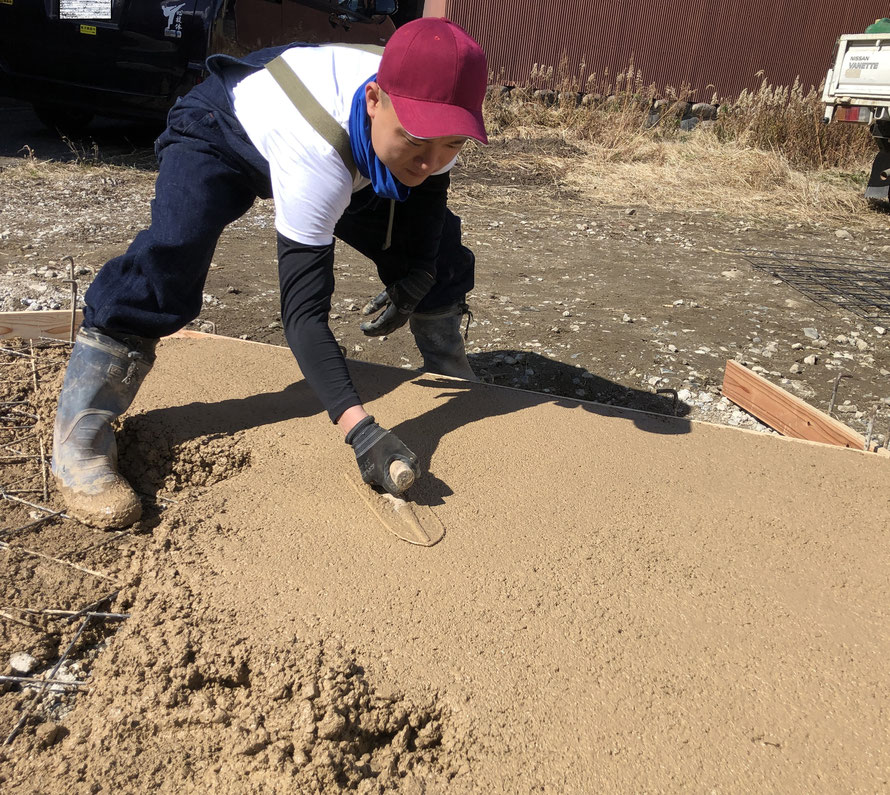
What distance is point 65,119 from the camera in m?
7.04

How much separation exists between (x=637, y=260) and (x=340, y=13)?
3.56 metres

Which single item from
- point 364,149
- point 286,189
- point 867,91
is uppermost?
point 867,91

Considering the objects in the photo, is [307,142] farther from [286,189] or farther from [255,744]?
[255,744]

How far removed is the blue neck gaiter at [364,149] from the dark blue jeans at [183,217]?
292 millimetres

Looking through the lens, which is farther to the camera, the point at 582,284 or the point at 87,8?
the point at 87,8

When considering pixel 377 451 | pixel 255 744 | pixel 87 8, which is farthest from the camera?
pixel 87 8

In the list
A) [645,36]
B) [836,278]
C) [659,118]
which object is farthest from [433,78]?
[645,36]

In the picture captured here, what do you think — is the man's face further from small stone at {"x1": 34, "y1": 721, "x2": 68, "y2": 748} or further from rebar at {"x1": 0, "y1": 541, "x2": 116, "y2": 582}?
small stone at {"x1": 34, "y1": 721, "x2": 68, "y2": 748}

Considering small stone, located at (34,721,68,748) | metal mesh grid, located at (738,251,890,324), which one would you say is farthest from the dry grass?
small stone, located at (34,721,68,748)

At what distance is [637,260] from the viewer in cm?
525

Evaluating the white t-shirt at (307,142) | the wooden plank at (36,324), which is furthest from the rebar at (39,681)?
the wooden plank at (36,324)

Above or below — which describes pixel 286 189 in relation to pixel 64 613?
above

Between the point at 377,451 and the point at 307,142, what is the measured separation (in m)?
0.74

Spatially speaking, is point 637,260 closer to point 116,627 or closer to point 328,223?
point 328,223
